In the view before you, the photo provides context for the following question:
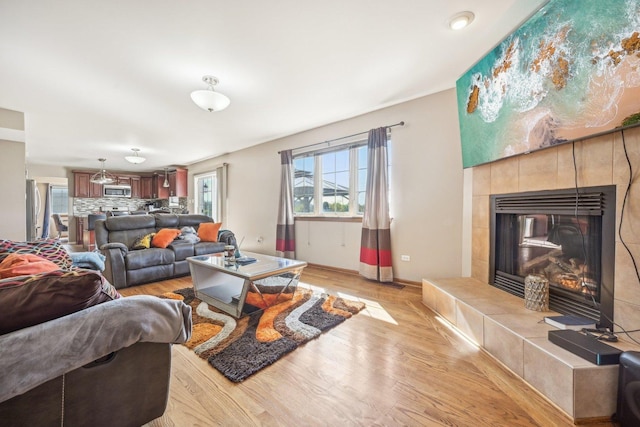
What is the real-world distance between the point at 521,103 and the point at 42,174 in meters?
10.6

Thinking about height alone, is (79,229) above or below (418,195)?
below

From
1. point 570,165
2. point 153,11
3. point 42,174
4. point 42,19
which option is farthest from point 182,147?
point 570,165

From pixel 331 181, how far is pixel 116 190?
7.59 metres

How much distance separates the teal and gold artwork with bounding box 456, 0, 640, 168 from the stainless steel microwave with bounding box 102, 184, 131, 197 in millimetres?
9650

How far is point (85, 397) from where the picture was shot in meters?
0.93

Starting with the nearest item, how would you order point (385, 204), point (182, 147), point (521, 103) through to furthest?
1. point (521, 103)
2. point (385, 204)
3. point (182, 147)

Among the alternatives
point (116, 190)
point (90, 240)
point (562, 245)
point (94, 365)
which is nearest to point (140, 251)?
point (94, 365)

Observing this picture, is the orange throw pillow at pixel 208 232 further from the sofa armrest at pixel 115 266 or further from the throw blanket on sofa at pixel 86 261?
the throw blanket on sofa at pixel 86 261

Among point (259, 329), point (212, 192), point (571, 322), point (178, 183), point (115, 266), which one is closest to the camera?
point (571, 322)

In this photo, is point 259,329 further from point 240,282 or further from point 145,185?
point 145,185

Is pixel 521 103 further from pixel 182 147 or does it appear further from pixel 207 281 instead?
pixel 182 147

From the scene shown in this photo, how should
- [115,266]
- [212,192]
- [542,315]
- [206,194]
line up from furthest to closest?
[206,194] → [212,192] → [115,266] → [542,315]

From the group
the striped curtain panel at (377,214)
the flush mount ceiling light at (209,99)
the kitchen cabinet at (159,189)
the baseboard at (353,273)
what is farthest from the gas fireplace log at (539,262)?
the kitchen cabinet at (159,189)

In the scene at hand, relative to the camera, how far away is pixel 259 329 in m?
2.09
